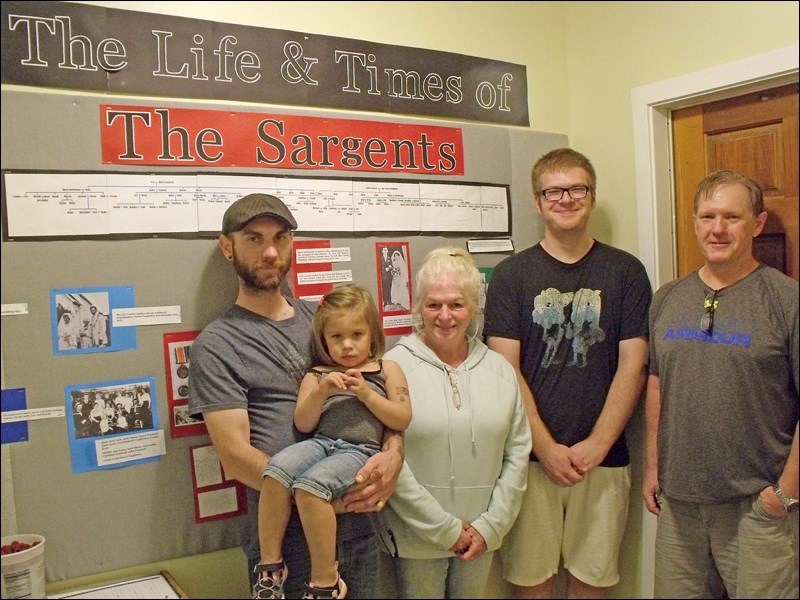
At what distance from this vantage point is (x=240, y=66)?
64.2 inches

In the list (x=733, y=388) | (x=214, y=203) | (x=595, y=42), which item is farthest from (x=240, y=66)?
(x=733, y=388)

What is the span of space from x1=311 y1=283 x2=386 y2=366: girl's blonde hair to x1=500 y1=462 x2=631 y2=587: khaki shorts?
67 cm

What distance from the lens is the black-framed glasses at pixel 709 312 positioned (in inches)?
63.5

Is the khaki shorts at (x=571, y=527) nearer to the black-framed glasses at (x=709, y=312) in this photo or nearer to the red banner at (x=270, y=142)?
the black-framed glasses at (x=709, y=312)

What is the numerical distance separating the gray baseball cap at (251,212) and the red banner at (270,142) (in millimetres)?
140

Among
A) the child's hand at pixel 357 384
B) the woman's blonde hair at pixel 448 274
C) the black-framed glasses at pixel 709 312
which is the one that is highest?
the woman's blonde hair at pixel 448 274

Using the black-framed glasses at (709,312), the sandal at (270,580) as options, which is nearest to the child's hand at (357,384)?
the sandal at (270,580)

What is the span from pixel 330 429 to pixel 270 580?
366mm

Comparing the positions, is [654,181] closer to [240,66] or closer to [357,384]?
[357,384]

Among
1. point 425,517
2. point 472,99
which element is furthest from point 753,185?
point 425,517

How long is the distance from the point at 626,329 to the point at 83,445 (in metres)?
1.46

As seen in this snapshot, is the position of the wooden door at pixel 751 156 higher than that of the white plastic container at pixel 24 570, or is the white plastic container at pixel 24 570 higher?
the wooden door at pixel 751 156

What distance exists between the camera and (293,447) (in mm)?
1482

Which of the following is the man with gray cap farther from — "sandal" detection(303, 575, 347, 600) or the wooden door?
the wooden door
